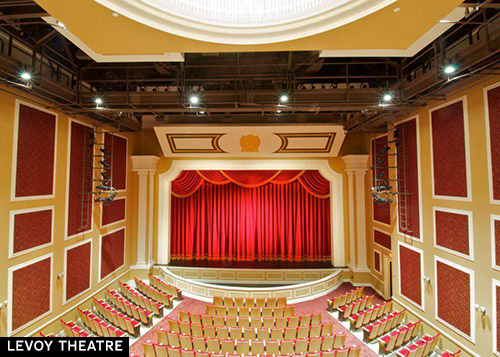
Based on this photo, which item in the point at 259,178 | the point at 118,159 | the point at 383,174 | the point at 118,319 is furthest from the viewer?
the point at 259,178

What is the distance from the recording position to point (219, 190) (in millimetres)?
11750

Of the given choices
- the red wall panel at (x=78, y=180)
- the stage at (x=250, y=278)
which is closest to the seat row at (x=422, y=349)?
the stage at (x=250, y=278)

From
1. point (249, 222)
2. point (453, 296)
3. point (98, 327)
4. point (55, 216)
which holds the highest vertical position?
point (55, 216)

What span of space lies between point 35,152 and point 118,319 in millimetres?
4400

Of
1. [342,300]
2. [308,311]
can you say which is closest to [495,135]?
[342,300]

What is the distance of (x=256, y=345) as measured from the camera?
5449 millimetres

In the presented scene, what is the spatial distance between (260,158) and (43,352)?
7.67 meters

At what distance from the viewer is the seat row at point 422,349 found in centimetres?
513

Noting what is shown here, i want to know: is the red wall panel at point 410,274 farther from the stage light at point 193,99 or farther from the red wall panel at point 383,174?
the stage light at point 193,99

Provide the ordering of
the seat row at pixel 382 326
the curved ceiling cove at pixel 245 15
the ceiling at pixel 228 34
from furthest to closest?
the seat row at pixel 382 326 < the ceiling at pixel 228 34 < the curved ceiling cove at pixel 245 15

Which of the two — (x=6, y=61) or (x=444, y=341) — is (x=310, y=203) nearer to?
A: (x=444, y=341)

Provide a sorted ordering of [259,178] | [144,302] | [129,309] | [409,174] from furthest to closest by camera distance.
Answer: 1. [259,178]
2. [144,302]
3. [129,309]
4. [409,174]

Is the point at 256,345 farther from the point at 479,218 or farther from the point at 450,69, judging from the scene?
the point at 450,69

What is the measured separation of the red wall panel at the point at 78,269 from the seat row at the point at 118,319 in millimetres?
598
